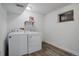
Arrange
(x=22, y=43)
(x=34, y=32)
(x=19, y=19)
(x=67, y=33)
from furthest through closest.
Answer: (x=19, y=19)
(x=34, y=32)
(x=67, y=33)
(x=22, y=43)

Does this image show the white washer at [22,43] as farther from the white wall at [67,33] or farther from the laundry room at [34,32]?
the white wall at [67,33]

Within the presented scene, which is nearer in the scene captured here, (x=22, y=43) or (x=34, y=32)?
(x=22, y=43)

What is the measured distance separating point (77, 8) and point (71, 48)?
4.87 feet

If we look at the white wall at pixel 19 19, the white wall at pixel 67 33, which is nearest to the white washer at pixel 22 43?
the white wall at pixel 67 33

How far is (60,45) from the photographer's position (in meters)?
3.54

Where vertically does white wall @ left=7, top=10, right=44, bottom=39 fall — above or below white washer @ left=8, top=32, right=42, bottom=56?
above

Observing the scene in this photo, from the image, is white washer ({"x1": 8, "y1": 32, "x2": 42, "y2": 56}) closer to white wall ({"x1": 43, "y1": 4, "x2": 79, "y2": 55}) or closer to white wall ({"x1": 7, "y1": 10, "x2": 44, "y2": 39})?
white wall ({"x1": 43, "y1": 4, "x2": 79, "y2": 55})

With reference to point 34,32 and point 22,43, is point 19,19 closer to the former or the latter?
point 34,32

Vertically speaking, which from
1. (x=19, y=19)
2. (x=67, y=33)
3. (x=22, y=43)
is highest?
(x=19, y=19)

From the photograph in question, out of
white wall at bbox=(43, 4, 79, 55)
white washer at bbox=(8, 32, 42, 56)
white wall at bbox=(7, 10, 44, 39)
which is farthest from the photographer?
white wall at bbox=(7, 10, 44, 39)

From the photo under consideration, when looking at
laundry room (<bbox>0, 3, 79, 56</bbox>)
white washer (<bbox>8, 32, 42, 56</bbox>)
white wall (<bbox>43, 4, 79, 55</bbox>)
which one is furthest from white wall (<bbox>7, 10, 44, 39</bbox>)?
white washer (<bbox>8, 32, 42, 56</bbox>)

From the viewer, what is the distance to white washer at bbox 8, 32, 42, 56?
8.49 ft

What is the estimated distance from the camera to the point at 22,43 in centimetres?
277

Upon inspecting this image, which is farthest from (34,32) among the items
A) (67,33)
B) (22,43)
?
(67,33)
